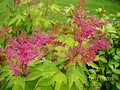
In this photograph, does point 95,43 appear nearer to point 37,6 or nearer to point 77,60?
point 77,60

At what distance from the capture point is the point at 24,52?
3.18 metres

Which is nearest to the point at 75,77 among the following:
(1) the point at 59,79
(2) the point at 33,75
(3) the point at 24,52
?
(1) the point at 59,79

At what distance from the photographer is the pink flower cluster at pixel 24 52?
3.18 m

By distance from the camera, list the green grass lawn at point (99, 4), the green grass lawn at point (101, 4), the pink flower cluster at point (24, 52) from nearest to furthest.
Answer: the pink flower cluster at point (24, 52)
the green grass lawn at point (99, 4)
the green grass lawn at point (101, 4)

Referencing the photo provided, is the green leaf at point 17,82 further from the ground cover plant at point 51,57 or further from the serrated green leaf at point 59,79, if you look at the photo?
the serrated green leaf at point 59,79

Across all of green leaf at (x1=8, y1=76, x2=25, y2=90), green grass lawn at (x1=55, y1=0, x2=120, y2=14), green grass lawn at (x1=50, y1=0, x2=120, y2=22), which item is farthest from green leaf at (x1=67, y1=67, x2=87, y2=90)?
green grass lawn at (x1=55, y1=0, x2=120, y2=14)

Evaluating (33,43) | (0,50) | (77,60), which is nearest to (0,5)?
(0,50)

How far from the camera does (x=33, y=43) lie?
11.4 feet

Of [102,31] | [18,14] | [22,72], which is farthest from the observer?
[102,31]

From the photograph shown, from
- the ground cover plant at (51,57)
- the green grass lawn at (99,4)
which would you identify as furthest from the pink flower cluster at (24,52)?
the green grass lawn at (99,4)

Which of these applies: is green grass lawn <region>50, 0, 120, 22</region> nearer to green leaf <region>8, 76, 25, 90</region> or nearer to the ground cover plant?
the ground cover plant

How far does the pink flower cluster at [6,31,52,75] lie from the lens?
3.18m

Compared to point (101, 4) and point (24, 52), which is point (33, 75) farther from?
point (101, 4)

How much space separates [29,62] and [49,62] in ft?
0.87
